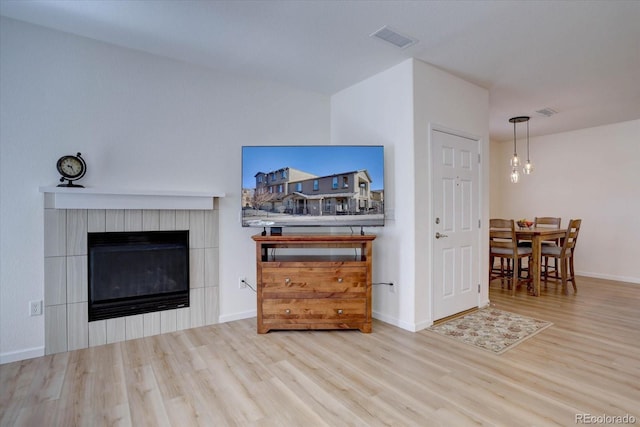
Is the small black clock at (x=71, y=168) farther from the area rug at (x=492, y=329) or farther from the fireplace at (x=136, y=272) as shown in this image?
the area rug at (x=492, y=329)

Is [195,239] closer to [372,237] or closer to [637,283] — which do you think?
[372,237]

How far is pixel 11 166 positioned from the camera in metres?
2.51

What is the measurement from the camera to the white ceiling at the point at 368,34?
2338 mm

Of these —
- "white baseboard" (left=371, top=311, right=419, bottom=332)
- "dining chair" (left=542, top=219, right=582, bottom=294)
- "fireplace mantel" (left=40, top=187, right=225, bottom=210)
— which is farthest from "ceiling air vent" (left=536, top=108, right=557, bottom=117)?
"fireplace mantel" (left=40, top=187, right=225, bottom=210)

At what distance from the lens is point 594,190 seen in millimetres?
5516

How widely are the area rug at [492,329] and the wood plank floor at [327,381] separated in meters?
0.12

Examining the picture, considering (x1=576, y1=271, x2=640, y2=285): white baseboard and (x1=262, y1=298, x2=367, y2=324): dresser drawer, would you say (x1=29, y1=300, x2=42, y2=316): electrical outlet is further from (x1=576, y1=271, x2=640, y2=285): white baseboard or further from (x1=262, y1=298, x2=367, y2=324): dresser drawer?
(x1=576, y1=271, x2=640, y2=285): white baseboard

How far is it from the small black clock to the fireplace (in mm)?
495

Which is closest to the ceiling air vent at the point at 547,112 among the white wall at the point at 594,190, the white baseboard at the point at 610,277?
the white wall at the point at 594,190

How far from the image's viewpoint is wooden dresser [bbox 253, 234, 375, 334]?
10.0 feet

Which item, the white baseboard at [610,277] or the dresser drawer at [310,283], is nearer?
the dresser drawer at [310,283]

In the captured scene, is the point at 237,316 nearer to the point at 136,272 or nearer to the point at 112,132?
the point at 136,272

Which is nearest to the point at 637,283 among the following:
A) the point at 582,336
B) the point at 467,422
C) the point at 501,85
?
the point at 582,336

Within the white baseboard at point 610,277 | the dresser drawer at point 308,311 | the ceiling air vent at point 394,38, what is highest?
the ceiling air vent at point 394,38
